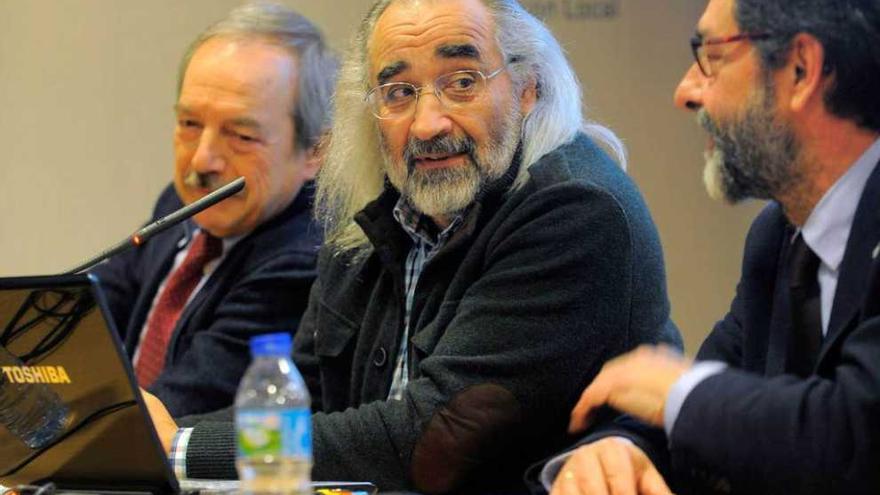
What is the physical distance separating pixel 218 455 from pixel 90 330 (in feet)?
1.64

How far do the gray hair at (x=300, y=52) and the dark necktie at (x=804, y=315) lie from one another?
1.27 m

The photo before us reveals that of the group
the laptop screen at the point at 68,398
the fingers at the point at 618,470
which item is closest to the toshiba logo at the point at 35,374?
the laptop screen at the point at 68,398

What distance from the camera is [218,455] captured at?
1.98 metres

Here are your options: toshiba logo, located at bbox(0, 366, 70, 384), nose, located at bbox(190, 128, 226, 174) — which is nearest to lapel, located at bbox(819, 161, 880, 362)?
toshiba logo, located at bbox(0, 366, 70, 384)

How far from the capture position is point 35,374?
165cm

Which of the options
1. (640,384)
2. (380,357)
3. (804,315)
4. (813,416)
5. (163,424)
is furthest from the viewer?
(380,357)

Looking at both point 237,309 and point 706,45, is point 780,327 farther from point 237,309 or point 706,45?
point 237,309

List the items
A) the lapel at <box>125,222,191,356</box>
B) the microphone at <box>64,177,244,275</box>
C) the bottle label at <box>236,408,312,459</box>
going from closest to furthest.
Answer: the bottle label at <box>236,408,312,459</box>, the microphone at <box>64,177,244,275</box>, the lapel at <box>125,222,191,356</box>

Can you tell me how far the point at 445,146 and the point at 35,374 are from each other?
81 cm

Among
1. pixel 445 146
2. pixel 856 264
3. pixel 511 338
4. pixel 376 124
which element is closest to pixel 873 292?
pixel 856 264

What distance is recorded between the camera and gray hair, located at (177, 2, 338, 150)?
2748 mm

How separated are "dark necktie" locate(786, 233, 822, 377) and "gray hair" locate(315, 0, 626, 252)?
541mm

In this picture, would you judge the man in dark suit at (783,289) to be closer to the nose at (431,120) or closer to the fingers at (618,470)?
the fingers at (618,470)

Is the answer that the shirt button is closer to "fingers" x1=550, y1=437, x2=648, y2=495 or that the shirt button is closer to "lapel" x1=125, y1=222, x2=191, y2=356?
"fingers" x1=550, y1=437, x2=648, y2=495
